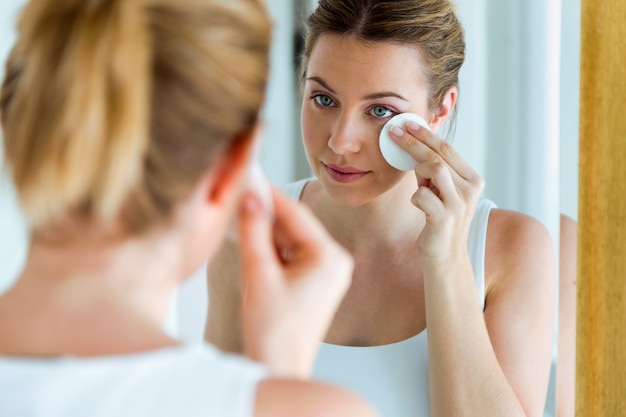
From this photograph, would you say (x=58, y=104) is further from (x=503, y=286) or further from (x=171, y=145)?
(x=503, y=286)

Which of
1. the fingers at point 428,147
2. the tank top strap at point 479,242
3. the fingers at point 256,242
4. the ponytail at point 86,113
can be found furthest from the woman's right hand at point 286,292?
the tank top strap at point 479,242

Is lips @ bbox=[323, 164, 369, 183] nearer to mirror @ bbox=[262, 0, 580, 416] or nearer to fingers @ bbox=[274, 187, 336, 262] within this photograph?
mirror @ bbox=[262, 0, 580, 416]

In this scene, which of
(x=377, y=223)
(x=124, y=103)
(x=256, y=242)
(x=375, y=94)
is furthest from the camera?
(x=377, y=223)

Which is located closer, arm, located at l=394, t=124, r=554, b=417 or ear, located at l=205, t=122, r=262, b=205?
ear, located at l=205, t=122, r=262, b=205

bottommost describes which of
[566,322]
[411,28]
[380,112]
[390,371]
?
[390,371]

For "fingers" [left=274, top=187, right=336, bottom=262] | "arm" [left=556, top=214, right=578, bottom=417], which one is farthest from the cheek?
"fingers" [left=274, top=187, right=336, bottom=262]

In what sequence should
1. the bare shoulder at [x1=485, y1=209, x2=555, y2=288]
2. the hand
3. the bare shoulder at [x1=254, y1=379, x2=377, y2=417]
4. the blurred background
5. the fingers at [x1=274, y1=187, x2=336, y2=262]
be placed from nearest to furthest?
the bare shoulder at [x1=254, y1=379, x2=377, y2=417] → the fingers at [x1=274, y1=187, x2=336, y2=262] → the blurred background → the hand → the bare shoulder at [x1=485, y1=209, x2=555, y2=288]

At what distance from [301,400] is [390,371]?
0.75m

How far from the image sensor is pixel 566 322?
1.09 meters

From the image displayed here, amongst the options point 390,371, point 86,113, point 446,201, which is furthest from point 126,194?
point 390,371

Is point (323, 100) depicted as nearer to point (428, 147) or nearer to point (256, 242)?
point (428, 147)

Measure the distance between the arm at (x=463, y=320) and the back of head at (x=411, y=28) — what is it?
12cm

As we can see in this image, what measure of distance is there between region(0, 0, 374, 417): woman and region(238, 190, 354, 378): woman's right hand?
22 mm

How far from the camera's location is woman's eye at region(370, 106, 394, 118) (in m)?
1.21
